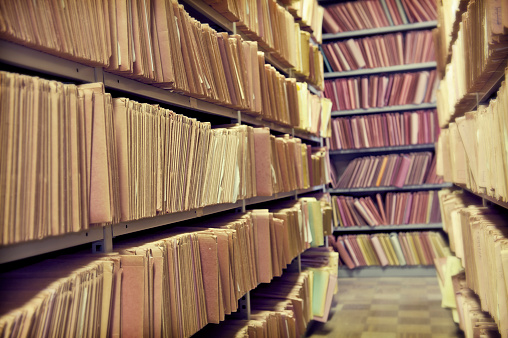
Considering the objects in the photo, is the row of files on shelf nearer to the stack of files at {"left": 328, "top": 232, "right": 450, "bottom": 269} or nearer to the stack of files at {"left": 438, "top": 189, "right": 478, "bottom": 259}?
the stack of files at {"left": 438, "top": 189, "right": 478, "bottom": 259}

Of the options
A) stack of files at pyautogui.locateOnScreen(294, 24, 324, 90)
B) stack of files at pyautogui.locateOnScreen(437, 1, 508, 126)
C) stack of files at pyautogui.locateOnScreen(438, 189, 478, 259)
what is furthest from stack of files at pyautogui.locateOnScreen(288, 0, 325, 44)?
stack of files at pyautogui.locateOnScreen(438, 189, 478, 259)

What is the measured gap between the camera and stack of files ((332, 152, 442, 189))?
5.07m

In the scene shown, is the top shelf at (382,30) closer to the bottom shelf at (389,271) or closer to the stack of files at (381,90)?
the stack of files at (381,90)

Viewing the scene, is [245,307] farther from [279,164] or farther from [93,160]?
[93,160]

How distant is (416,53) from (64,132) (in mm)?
4615

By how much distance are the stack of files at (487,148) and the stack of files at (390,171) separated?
263 cm

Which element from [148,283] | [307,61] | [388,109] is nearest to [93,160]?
[148,283]

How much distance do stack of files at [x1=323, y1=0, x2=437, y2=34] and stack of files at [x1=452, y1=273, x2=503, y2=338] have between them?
2.87 metres

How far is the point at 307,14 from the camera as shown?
407cm

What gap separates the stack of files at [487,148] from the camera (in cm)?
143

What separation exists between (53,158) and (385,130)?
14.6ft

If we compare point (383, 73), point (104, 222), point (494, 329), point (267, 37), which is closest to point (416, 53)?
point (383, 73)

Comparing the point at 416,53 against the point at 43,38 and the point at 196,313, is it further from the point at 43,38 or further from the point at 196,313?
the point at 43,38

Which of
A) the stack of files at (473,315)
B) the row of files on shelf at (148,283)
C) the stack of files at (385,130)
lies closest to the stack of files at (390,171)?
the stack of files at (385,130)
